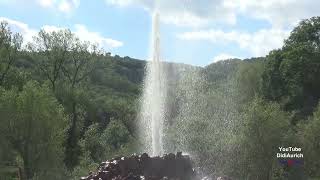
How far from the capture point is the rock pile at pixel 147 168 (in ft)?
59.5

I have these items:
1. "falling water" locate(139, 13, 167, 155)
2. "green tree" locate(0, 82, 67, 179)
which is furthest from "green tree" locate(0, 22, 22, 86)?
"falling water" locate(139, 13, 167, 155)

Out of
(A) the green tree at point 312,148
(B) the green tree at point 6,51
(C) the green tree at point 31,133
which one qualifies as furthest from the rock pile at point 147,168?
(B) the green tree at point 6,51

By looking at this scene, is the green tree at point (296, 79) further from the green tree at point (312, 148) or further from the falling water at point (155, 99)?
the falling water at point (155, 99)

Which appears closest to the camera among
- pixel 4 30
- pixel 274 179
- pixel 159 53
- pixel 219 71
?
pixel 159 53

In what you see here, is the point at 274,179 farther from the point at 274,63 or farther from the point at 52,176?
the point at 274,63

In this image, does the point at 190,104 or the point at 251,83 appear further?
the point at 251,83

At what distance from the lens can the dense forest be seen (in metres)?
36.6

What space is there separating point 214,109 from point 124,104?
2434cm

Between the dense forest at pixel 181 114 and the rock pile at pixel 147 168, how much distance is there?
743 centimetres

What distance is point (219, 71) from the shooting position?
8131cm

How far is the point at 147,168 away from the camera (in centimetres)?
1855

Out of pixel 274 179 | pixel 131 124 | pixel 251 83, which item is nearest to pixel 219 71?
pixel 251 83

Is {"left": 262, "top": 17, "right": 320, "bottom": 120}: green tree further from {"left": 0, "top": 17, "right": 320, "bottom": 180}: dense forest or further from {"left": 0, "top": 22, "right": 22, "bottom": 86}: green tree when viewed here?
{"left": 0, "top": 22, "right": 22, "bottom": 86}: green tree

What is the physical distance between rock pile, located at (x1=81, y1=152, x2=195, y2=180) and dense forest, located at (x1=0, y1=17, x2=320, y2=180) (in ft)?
24.4
